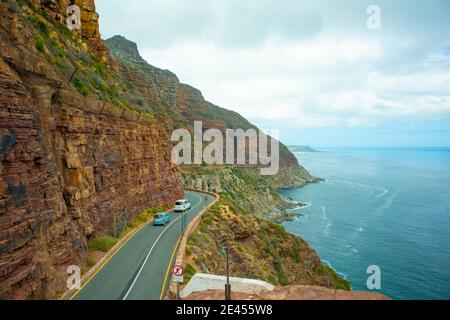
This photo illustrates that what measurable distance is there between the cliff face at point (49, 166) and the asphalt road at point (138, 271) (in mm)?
1528

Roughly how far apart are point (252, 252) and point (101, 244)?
18286mm

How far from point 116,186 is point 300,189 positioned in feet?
401

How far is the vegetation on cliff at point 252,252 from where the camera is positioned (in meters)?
24.9

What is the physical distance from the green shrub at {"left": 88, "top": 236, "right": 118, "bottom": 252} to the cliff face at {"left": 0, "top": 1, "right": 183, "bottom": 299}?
1.40 ft

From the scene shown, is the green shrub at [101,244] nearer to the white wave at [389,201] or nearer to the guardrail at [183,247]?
the guardrail at [183,247]

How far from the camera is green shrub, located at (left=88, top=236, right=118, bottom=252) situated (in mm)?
19655

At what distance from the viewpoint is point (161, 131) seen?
1427 inches

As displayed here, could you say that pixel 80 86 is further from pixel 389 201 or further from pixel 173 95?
pixel 173 95

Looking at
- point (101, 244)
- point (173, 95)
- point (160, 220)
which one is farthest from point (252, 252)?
point (173, 95)

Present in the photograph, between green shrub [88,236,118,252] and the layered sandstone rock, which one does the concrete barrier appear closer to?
green shrub [88,236,118,252]

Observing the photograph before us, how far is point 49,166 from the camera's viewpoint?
576 inches
